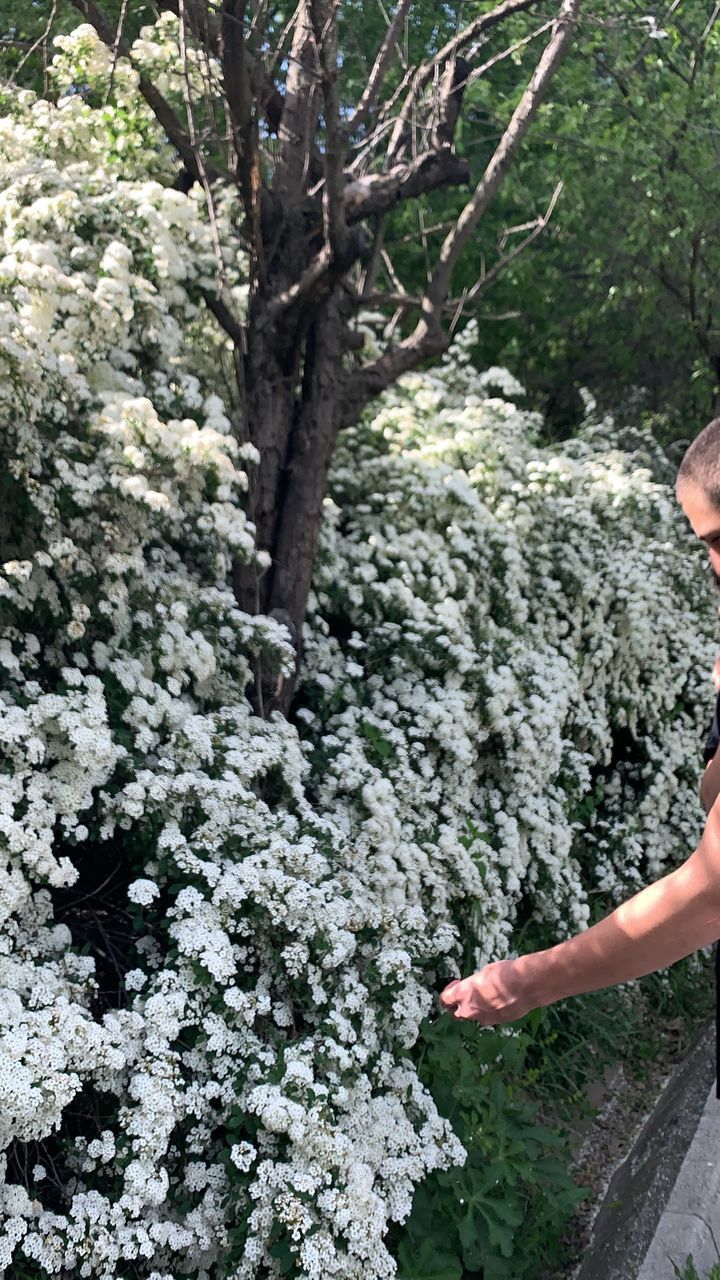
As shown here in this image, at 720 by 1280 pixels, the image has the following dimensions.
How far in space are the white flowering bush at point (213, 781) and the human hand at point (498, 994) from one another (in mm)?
511

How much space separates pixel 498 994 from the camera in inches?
75.2

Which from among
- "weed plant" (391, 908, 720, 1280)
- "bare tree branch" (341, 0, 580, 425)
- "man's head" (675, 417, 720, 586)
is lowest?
"weed plant" (391, 908, 720, 1280)

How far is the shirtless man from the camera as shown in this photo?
5.19ft

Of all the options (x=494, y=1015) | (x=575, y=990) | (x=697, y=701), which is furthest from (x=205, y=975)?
(x=697, y=701)

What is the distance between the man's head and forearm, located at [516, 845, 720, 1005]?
476mm

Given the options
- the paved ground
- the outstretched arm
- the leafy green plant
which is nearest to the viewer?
the outstretched arm

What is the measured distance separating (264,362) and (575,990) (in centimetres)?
285

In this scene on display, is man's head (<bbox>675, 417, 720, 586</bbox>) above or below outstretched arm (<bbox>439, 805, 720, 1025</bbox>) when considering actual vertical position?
above

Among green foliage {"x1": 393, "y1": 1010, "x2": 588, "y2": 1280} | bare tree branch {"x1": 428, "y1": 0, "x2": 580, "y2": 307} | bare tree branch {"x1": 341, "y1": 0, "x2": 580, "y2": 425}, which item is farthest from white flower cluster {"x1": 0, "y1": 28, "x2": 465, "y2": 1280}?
bare tree branch {"x1": 428, "y1": 0, "x2": 580, "y2": 307}

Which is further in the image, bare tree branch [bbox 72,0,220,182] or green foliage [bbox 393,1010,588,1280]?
bare tree branch [bbox 72,0,220,182]

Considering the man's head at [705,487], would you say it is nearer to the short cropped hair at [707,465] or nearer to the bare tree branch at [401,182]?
the short cropped hair at [707,465]

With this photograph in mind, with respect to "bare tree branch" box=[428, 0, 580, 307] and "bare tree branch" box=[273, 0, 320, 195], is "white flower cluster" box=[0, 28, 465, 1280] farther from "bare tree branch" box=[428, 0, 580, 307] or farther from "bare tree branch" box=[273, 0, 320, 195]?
"bare tree branch" box=[428, 0, 580, 307]

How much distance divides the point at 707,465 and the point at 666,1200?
78.4 inches

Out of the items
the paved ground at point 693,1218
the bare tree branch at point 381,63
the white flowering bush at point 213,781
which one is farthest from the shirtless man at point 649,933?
the bare tree branch at point 381,63
